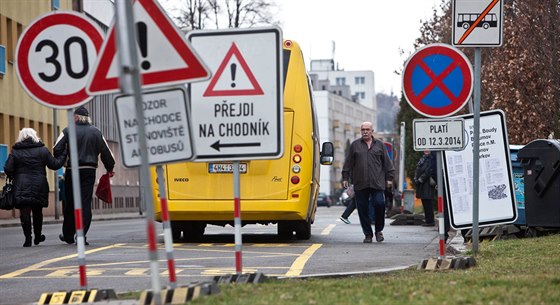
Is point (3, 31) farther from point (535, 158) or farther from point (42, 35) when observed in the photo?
→ point (42, 35)

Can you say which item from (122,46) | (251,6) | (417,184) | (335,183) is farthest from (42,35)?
(335,183)

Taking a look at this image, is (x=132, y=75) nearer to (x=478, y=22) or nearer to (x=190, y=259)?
(x=478, y=22)

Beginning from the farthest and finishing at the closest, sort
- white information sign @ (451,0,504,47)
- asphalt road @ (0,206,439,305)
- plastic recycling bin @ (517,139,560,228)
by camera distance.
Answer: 1. plastic recycling bin @ (517,139,560,228)
2. white information sign @ (451,0,504,47)
3. asphalt road @ (0,206,439,305)

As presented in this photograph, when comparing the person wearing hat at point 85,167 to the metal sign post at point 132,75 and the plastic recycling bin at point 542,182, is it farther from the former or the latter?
the metal sign post at point 132,75

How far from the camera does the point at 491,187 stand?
17.1m

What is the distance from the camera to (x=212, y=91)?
429 inches

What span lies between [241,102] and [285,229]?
1038 centimetres

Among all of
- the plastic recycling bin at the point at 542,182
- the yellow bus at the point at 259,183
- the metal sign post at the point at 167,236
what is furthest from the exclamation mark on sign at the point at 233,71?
the plastic recycling bin at the point at 542,182

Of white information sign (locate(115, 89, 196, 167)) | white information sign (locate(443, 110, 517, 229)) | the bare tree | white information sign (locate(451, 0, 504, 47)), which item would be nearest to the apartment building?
the bare tree

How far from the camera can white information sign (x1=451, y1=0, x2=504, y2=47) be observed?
15188mm

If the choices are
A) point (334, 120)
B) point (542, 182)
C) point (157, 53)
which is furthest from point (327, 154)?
point (334, 120)

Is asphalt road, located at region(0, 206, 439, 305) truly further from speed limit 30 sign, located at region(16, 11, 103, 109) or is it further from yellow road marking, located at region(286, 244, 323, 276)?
speed limit 30 sign, located at region(16, 11, 103, 109)

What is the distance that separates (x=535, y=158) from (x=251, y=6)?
52115 mm

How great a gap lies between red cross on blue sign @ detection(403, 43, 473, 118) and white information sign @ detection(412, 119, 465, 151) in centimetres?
13
